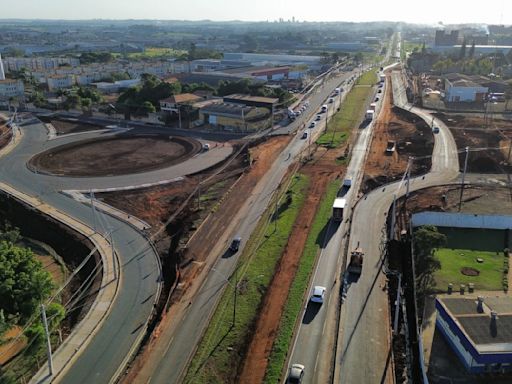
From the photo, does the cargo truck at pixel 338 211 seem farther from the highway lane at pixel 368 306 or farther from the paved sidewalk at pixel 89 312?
the paved sidewalk at pixel 89 312

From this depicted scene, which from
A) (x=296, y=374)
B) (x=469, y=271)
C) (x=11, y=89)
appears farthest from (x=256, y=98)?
(x=296, y=374)

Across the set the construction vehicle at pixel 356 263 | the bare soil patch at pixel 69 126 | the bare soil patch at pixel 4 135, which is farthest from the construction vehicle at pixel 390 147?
the bare soil patch at pixel 4 135

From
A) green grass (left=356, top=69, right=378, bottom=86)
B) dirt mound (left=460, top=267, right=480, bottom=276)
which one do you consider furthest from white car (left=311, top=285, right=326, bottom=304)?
green grass (left=356, top=69, right=378, bottom=86)

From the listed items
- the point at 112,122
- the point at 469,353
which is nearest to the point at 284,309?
the point at 469,353

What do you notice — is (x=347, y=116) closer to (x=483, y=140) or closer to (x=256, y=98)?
(x=256, y=98)

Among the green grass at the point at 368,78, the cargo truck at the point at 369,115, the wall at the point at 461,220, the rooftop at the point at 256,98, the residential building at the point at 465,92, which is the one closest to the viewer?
→ the wall at the point at 461,220

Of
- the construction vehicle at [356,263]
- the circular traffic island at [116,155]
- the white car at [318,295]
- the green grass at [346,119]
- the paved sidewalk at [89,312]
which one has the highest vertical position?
the green grass at [346,119]

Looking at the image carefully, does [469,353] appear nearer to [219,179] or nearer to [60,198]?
[219,179]
